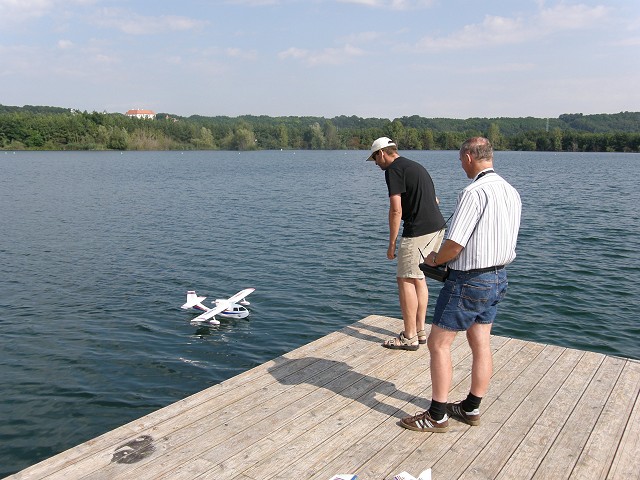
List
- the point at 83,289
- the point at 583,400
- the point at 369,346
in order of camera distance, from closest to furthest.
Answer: the point at 583,400 → the point at 369,346 → the point at 83,289

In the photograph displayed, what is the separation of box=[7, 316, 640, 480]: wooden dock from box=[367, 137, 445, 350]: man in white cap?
833 mm

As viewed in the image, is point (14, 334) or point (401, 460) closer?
point (401, 460)

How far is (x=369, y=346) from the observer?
247 inches

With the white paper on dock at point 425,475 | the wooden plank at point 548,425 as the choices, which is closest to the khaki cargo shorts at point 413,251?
the wooden plank at point 548,425

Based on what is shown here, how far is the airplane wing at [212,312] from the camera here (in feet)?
33.3

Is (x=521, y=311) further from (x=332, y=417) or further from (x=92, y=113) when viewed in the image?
(x=92, y=113)

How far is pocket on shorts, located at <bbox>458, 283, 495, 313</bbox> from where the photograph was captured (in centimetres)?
396

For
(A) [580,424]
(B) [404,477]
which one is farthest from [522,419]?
(B) [404,477]

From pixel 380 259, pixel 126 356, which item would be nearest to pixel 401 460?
pixel 126 356

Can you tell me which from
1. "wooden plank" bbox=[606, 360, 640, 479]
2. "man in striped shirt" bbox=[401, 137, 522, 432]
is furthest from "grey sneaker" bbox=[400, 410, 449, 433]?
"wooden plank" bbox=[606, 360, 640, 479]

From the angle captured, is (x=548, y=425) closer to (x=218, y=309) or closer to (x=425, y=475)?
(x=425, y=475)

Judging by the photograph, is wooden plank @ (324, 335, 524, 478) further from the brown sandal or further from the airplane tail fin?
the airplane tail fin

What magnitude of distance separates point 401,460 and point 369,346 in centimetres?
240

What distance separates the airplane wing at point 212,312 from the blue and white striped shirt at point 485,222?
7119mm
